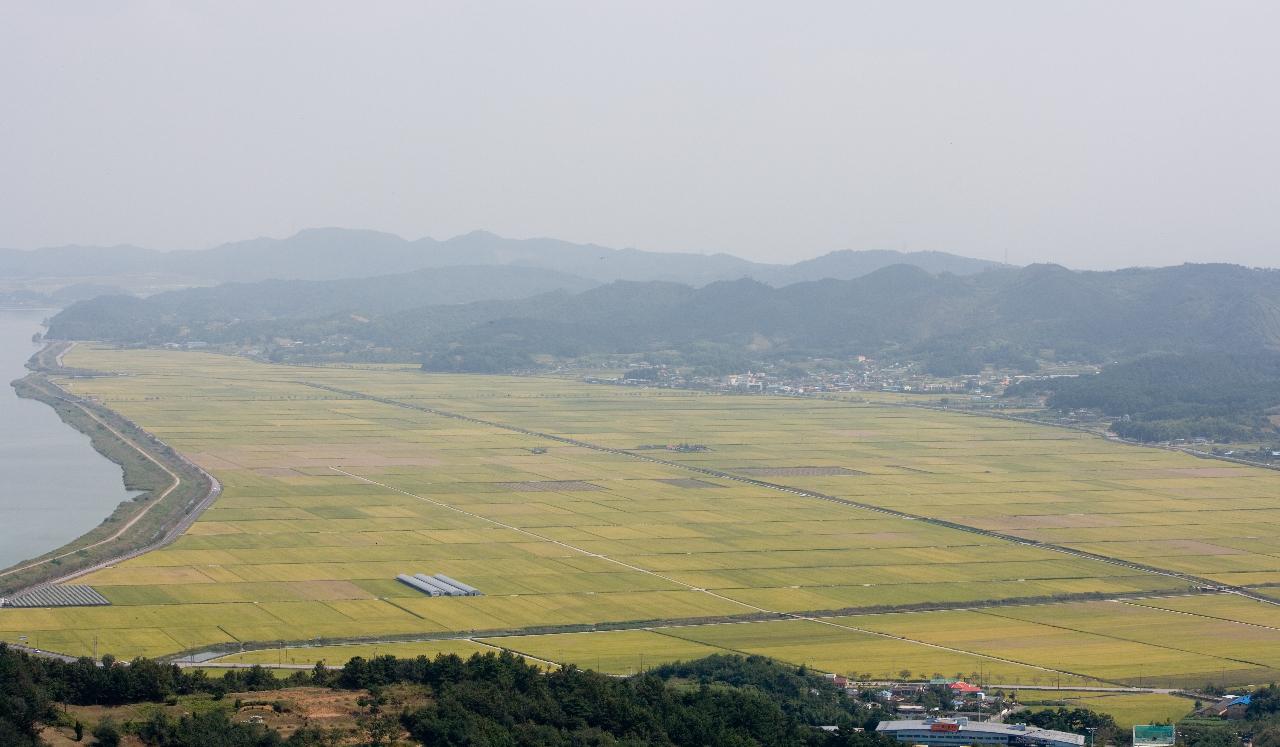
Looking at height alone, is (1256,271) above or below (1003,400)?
above

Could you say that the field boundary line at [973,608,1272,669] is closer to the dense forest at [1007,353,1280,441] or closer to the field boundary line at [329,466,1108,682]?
the field boundary line at [329,466,1108,682]

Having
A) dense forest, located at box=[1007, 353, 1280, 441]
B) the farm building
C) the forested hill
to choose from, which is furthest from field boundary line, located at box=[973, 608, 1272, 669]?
the forested hill

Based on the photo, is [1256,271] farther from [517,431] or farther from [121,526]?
[121,526]

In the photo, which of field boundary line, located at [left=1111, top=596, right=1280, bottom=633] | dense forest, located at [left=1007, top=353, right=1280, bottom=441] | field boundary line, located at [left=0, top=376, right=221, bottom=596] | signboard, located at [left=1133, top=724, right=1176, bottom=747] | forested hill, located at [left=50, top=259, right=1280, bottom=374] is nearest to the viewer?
signboard, located at [left=1133, top=724, right=1176, bottom=747]

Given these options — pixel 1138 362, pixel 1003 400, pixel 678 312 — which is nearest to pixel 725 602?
pixel 1003 400

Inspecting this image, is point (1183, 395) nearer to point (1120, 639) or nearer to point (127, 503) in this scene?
point (1120, 639)

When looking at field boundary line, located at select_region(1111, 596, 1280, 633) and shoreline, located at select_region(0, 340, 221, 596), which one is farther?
shoreline, located at select_region(0, 340, 221, 596)
